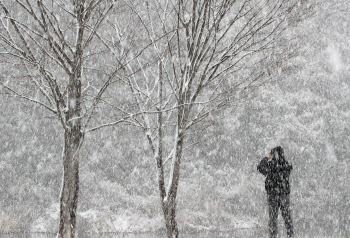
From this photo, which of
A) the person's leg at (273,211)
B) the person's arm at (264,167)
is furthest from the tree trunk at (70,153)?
the person's leg at (273,211)

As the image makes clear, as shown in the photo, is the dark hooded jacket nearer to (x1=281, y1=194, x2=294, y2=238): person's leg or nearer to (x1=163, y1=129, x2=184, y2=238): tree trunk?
(x1=281, y1=194, x2=294, y2=238): person's leg

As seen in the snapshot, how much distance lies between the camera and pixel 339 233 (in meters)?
8.88

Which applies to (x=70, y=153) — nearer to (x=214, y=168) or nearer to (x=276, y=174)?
(x=276, y=174)

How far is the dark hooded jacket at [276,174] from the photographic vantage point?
504 cm

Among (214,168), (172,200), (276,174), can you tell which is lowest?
(172,200)

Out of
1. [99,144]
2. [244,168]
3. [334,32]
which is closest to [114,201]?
[99,144]

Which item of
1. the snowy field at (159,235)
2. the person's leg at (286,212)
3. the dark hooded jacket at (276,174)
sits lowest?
the snowy field at (159,235)

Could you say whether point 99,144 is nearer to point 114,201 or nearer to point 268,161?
point 114,201

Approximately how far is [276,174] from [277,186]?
0.61 feet

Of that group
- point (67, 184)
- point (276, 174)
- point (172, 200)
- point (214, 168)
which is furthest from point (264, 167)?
point (214, 168)

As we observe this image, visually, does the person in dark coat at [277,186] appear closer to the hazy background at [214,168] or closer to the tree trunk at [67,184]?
the tree trunk at [67,184]

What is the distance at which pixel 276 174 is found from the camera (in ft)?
16.7

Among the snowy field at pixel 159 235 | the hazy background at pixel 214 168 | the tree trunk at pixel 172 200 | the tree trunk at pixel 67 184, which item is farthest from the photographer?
the hazy background at pixel 214 168

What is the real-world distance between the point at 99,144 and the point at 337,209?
9031 mm
